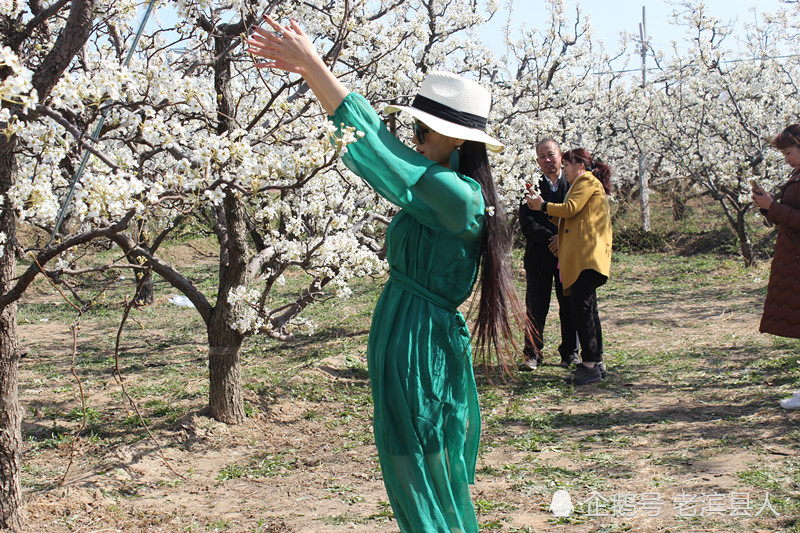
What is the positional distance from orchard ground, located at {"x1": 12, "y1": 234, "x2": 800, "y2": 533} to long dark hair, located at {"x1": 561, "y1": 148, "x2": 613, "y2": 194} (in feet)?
5.07

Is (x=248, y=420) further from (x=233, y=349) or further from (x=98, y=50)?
(x=98, y=50)

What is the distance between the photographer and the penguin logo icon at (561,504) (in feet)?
10.6

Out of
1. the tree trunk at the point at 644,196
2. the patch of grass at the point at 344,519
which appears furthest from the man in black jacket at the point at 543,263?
the tree trunk at the point at 644,196

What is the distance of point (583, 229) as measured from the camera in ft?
17.5

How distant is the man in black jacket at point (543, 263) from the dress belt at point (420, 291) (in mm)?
3655

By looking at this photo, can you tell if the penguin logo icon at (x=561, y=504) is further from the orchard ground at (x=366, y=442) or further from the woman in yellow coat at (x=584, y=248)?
the woman in yellow coat at (x=584, y=248)

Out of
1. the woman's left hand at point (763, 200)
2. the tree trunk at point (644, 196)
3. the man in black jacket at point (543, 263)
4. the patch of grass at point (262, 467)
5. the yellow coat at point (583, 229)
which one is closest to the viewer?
the patch of grass at point (262, 467)

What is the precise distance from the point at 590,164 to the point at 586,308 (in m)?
1.13

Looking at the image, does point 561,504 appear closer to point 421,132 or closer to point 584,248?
point 421,132

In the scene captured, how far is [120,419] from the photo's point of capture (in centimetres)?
502

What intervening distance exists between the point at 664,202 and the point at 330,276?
606 inches

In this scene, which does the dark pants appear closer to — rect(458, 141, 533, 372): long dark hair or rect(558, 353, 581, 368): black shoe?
rect(558, 353, 581, 368): black shoe

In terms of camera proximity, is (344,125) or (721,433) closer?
(344,125)

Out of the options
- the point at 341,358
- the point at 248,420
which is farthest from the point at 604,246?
the point at 248,420
